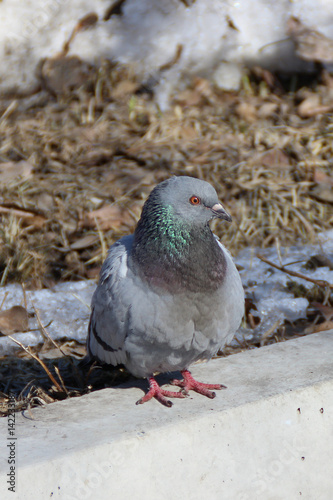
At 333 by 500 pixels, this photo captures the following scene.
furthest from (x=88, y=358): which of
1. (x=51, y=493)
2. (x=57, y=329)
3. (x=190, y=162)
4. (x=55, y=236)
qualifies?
(x=190, y=162)

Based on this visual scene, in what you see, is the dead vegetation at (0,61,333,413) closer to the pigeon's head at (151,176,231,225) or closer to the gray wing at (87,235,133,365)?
the gray wing at (87,235,133,365)

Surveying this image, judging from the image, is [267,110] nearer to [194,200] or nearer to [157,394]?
[194,200]

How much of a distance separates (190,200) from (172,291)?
37 centimetres

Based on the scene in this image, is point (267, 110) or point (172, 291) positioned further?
point (267, 110)

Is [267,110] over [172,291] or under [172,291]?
under

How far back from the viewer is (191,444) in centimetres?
229

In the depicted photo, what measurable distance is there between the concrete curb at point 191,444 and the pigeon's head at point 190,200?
717 millimetres

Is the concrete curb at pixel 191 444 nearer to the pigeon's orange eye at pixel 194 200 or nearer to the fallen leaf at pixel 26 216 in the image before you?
the pigeon's orange eye at pixel 194 200

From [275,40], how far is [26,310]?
3.38 m

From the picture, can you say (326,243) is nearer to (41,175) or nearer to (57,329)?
(57,329)

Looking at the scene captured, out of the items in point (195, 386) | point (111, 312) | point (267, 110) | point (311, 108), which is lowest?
point (311, 108)

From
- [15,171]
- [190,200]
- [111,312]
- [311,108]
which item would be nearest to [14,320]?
[111,312]

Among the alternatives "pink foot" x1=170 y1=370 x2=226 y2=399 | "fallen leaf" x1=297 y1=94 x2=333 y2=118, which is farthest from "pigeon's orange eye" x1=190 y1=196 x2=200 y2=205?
"fallen leaf" x1=297 y1=94 x2=333 y2=118

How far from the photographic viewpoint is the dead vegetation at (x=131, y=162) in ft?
13.8
